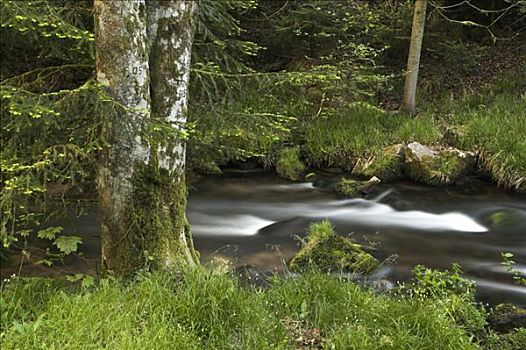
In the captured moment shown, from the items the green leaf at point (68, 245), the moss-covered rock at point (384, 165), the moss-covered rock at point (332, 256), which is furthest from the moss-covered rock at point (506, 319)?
the moss-covered rock at point (384, 165)

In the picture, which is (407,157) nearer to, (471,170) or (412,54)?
(471,170)

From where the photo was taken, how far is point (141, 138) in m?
3.78

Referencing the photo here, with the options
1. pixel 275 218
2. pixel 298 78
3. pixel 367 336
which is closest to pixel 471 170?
pixel 275 218

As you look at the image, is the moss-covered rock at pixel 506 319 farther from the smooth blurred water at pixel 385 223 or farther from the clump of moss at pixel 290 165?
the clump of moss at pixel 290 165

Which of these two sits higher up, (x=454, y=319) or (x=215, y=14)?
(x=215, y=14)

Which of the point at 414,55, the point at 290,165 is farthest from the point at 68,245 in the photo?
the point at 414,55

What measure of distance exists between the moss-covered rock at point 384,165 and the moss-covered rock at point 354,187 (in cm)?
42

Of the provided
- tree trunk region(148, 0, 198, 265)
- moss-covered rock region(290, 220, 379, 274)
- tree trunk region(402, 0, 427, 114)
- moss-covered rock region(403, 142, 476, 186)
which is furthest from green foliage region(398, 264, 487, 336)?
tree trunk region(402, 0, 427, 114)

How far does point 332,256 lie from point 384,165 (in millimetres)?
4179

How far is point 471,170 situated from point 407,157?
118cm

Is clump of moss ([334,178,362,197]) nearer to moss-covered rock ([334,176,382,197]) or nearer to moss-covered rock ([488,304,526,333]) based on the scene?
moss-covered rock ([334,176,382,197])

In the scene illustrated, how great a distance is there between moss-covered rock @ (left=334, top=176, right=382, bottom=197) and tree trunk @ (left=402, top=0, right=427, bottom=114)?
299cm

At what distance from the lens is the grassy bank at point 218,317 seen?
3148 mm

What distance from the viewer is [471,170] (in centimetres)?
922
